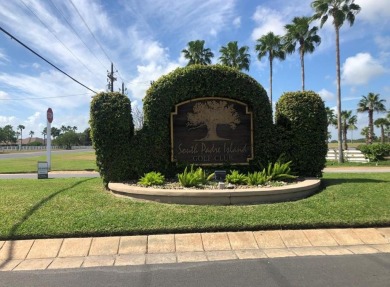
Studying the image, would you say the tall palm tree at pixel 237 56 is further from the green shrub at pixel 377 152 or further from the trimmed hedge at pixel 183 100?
the trimmed hedge at pixel 183 100

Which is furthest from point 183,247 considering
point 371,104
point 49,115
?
point 371,104

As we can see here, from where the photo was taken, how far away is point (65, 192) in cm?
880

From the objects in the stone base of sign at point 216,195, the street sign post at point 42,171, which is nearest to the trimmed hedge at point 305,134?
the stone base of sign at point 216,195

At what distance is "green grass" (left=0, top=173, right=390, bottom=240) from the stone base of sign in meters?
0.24

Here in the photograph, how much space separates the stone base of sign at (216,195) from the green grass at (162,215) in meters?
0.24

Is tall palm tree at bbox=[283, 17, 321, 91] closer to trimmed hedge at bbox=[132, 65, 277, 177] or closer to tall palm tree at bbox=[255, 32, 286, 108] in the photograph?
tall palm tree at bbox=[255, 32, 286, 108]

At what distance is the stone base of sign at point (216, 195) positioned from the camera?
24.7 ft

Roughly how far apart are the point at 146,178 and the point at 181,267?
3.99 m

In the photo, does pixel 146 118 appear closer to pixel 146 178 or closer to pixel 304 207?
pixel 146 178

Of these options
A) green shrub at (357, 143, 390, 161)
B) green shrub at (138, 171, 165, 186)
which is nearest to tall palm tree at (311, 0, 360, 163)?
green shrub at (357, 143, 390, 161)

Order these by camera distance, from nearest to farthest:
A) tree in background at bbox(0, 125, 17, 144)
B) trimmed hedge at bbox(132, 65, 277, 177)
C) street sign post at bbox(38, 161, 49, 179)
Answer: trimmed hedge at bbox(132, 65, 277, 177), street sign post at bbox(38, 161, 49, 179), tree in background at bbox(0, 125, 17, 144)

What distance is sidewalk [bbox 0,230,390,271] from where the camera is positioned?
208 inches

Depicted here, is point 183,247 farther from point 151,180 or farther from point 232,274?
point 151,180

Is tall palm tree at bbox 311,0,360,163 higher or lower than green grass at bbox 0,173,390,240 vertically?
higher
